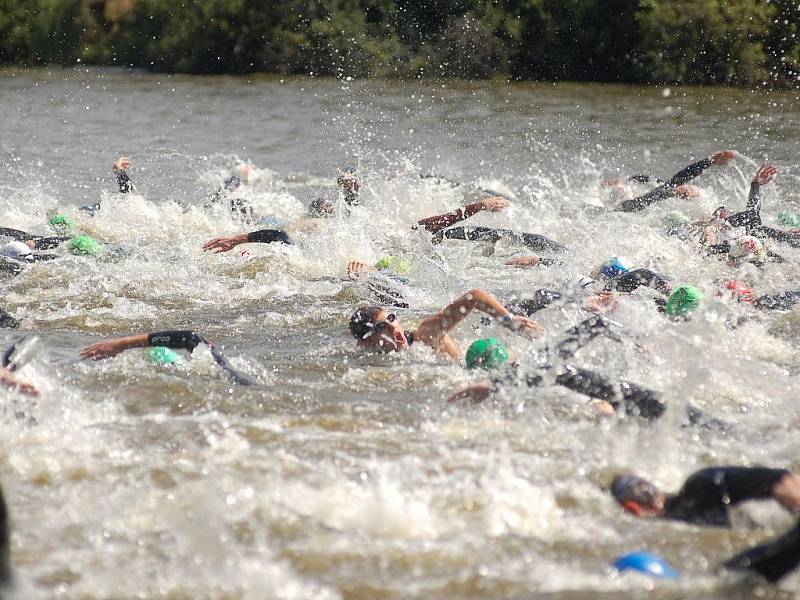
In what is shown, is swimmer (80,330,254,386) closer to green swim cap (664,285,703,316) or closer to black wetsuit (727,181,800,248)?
green swim cap (664,285,703,316)

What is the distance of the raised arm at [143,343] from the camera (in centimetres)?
700

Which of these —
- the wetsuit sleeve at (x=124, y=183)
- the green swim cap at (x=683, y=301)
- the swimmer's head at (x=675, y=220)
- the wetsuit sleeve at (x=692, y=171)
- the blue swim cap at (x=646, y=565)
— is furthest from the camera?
the wetsuit sleeve at (x=124, y=183)

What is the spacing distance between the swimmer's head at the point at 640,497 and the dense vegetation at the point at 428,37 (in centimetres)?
2252

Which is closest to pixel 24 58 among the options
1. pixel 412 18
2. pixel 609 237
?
pixel 412 18

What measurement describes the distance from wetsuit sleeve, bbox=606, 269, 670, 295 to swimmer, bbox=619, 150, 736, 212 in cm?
244

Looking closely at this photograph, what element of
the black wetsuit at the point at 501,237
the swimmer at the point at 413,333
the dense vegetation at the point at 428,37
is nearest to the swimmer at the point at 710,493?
the swimmer at the point at 413,333

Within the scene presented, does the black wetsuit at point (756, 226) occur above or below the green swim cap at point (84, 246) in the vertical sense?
above

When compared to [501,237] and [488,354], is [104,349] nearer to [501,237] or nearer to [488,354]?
[488,354]

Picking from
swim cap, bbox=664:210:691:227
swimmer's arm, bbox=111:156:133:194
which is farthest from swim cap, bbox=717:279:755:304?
swimmer's arm, bbox=111:156:133:194

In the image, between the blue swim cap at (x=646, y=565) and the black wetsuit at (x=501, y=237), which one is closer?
the blue swim cap at (x=646, y=565)

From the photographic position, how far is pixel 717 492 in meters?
5.01

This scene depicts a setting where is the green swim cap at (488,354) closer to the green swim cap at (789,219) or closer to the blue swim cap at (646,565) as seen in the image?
the blue swim cap at (646,565)

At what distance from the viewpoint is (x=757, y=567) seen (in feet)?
14.5

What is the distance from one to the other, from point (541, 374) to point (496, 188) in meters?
10.1
